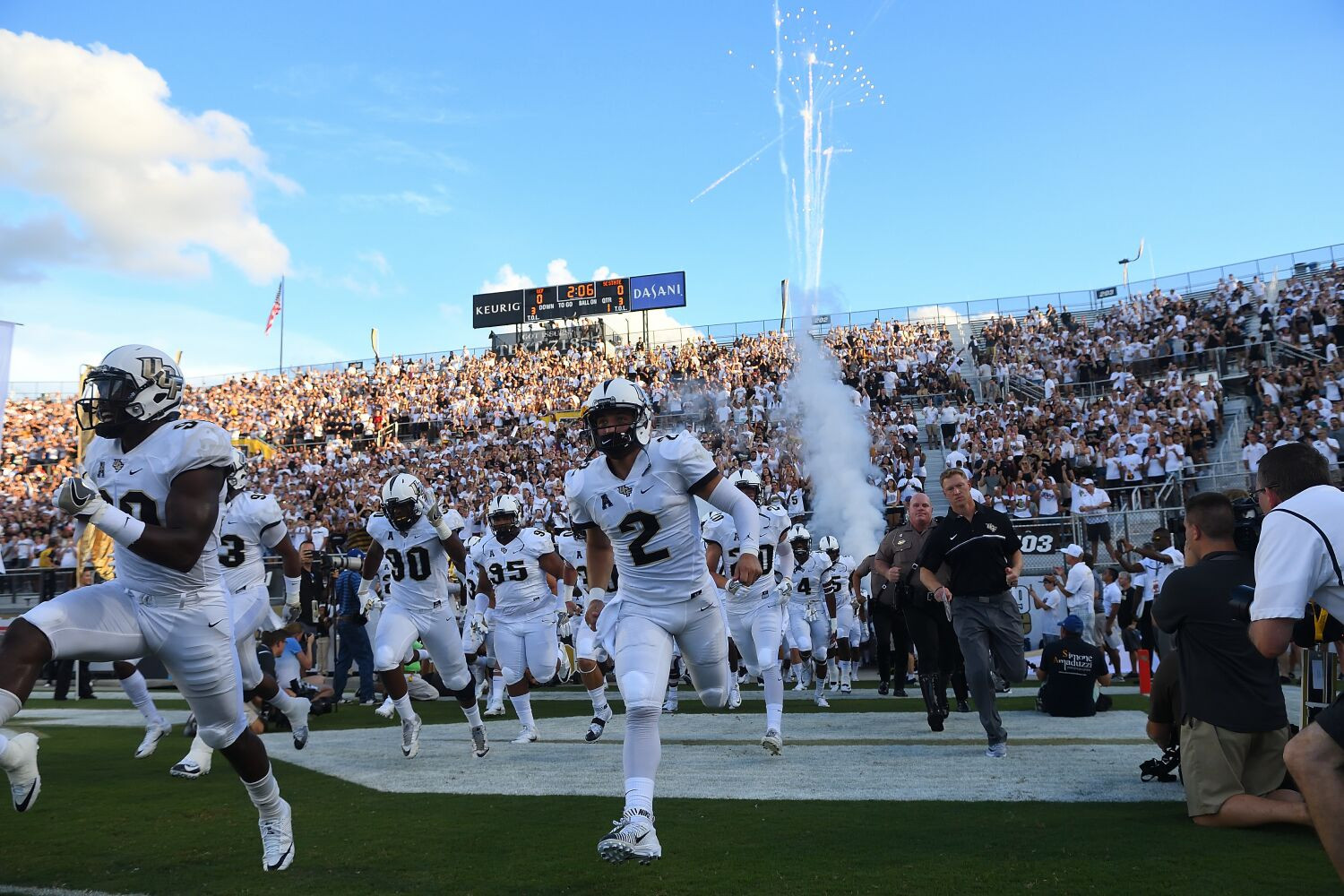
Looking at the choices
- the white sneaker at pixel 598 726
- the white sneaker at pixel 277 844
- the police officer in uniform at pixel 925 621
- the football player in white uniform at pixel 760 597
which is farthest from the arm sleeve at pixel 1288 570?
the white sneaker at pixel 598 726

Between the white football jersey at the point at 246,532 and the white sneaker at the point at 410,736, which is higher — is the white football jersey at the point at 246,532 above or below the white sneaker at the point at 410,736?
above

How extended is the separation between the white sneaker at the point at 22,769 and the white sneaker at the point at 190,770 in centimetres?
391

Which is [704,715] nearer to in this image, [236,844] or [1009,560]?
[1009,560]

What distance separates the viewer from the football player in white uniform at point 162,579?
15.5ft

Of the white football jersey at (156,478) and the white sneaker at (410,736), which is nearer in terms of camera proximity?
the white football jersey at (156,478)

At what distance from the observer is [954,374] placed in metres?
27.2

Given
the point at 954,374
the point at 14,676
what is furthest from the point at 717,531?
the point at 954,374

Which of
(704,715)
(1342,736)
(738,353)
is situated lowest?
(704,715)

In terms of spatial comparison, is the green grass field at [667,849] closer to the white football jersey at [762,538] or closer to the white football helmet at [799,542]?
the white football jersey at [762,538]

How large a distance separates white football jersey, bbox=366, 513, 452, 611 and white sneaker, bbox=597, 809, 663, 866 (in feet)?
16.3

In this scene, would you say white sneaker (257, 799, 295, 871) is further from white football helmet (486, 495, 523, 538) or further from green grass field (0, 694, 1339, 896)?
white football helmet (486, 495, 523, 538)

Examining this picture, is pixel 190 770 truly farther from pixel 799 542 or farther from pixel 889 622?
pixel 889 622

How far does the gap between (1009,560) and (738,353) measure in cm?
2528

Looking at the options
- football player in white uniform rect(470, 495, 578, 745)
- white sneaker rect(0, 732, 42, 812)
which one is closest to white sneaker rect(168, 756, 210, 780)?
football player in white uniform rect(470, 495, 578, 745)
